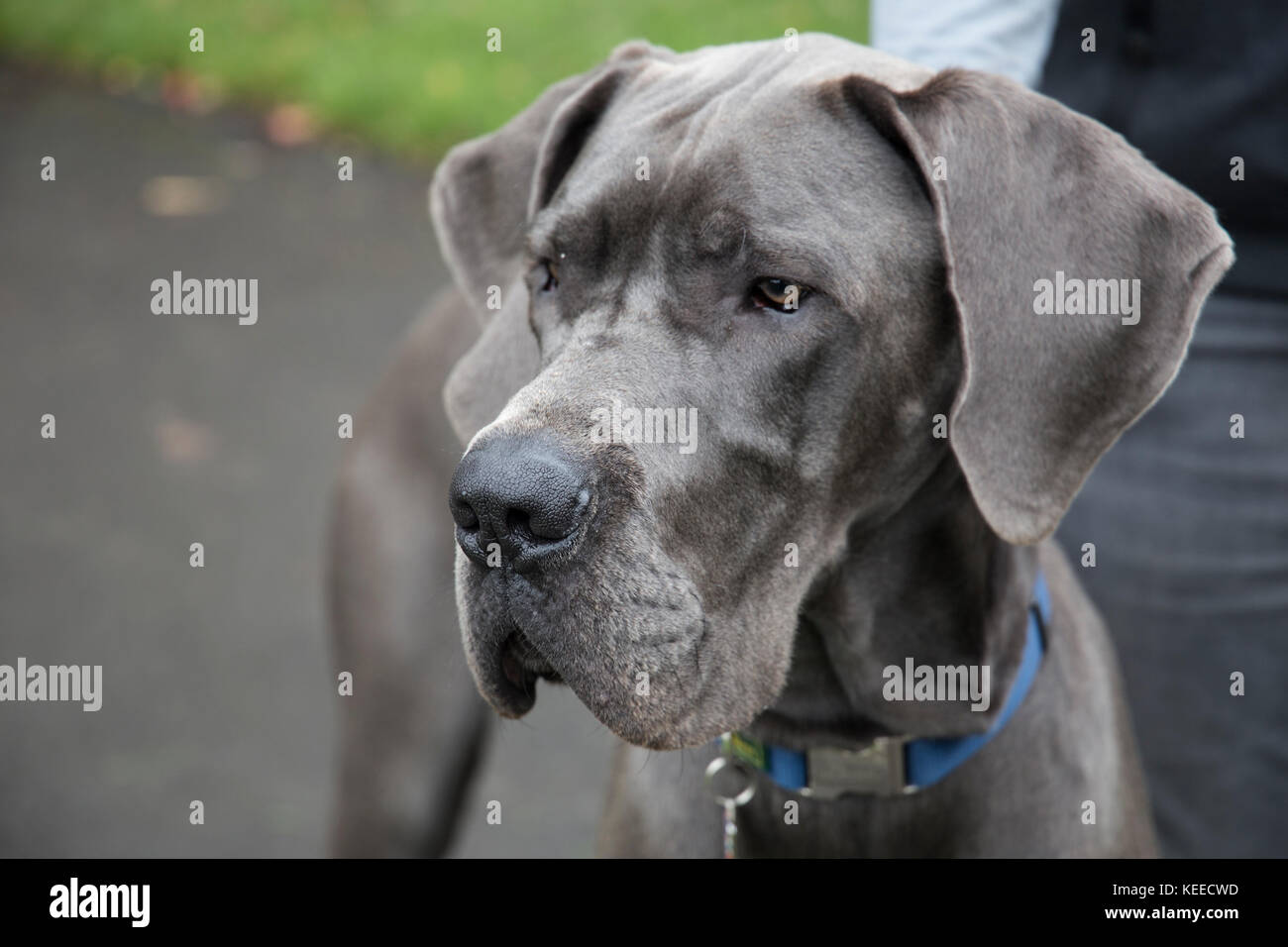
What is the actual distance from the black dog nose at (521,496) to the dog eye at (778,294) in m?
0.43

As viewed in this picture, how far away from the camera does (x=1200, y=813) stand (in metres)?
3.71

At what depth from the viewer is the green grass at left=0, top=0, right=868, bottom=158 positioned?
9.05 m

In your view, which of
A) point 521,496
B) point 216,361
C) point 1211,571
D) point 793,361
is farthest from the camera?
point 216,361

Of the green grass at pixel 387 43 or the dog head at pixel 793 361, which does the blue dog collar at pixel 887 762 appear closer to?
the dog head at pixel 793 361

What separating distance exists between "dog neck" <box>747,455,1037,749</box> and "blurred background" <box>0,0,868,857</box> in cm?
146

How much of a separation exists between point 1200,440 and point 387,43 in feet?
25.3

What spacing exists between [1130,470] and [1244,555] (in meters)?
0.33

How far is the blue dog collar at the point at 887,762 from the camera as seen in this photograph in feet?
8.91

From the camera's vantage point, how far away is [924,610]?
8.95 ft

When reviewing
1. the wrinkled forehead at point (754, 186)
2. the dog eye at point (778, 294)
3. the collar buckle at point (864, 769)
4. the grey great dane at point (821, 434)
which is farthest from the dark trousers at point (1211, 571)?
the dog eye at point (778, 294)

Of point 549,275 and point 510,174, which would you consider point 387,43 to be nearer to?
point 510,174

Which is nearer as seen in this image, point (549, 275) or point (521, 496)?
point (521, 496)

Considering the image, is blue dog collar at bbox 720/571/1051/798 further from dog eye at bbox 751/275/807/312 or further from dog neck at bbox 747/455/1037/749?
dog eye at bbox 751/275/807/312

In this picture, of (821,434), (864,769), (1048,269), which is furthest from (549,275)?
(864,769)
